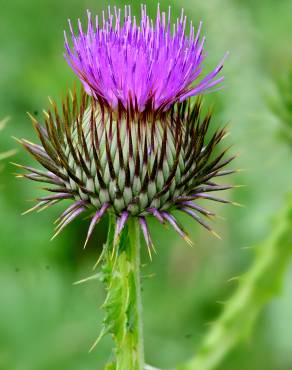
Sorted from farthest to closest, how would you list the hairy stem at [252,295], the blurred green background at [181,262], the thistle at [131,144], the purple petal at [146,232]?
1. the blurred green background at [181,262]
2. the thistle at [131,144]
3. the purple petal at [146,232]
4. the hairy stem at [252,295]

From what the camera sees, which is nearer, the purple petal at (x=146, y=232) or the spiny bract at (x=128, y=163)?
the purple petal at (x=146, y=232)

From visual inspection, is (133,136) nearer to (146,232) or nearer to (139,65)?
(139,65)

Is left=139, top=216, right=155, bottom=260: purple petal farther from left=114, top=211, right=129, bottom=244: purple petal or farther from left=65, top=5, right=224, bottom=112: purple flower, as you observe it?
left=65, top=5, right=224, bottom=112: purple flower

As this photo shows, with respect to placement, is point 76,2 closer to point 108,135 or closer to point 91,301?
point 91,301

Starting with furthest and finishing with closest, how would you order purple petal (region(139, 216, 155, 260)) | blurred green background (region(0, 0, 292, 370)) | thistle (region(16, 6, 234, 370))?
blurred green background (region(0, 0, 292, 370))
thistle (region(16, 6, 234, 370))
purple petal (region(139, 216, 155, 260))

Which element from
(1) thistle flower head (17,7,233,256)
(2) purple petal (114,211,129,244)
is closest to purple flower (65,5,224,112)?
(1) thistle flower head (17,7,233,256)

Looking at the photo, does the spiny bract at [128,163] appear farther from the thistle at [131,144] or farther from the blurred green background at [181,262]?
the blurred green background at [181,262]

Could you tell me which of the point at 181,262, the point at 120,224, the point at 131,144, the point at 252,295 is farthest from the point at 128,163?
the point at 181,262

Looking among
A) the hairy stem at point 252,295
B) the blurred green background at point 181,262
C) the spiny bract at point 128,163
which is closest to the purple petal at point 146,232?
the spiny bract at point 128,163
